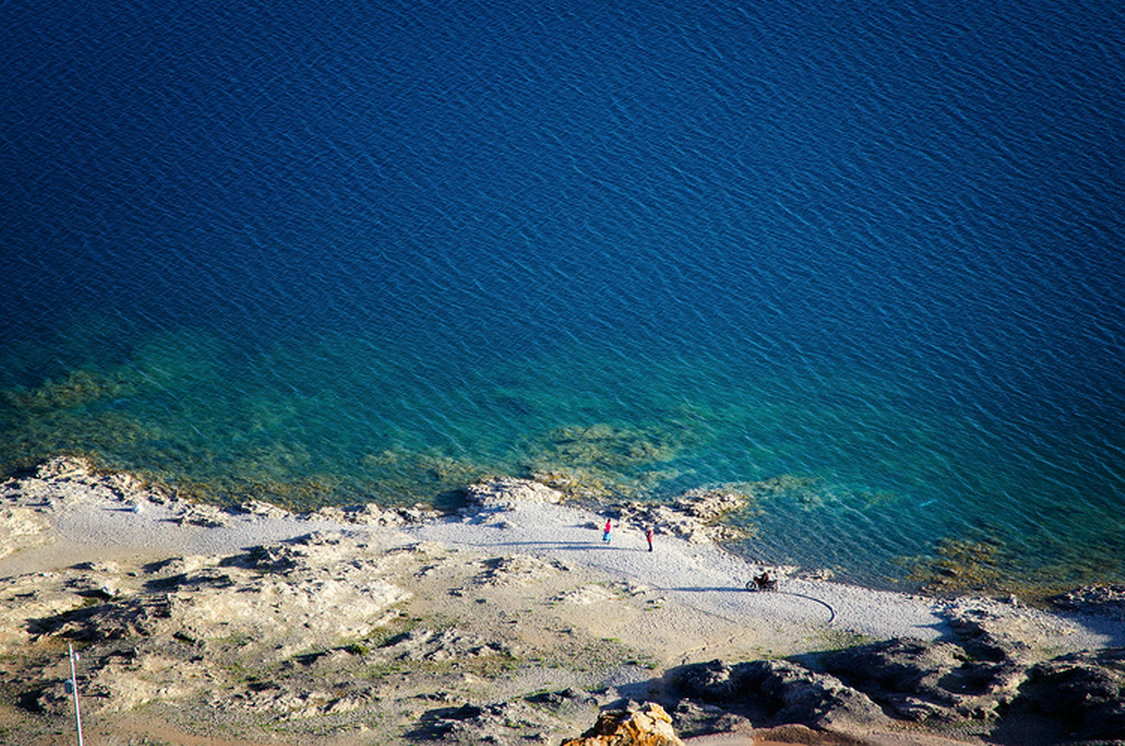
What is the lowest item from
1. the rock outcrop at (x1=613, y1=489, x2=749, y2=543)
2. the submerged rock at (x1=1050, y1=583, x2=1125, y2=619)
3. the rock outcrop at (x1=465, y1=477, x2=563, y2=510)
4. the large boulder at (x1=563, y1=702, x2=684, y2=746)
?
the large boulder at (x1=563, y1=702, x2=684, y2=746)

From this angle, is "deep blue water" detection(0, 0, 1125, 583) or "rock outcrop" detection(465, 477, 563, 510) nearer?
"rock outcrop" detection(465, 477, 563, 510)

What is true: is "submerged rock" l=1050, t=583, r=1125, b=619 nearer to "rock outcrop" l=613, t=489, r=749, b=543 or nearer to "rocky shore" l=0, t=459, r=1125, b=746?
"rocky shore" l=0, t=459, r=1125, b=746

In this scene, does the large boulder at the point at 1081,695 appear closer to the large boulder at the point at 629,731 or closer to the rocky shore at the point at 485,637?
the rocky shore at the point at 485,637

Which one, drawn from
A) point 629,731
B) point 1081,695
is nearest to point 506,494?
point 629,731

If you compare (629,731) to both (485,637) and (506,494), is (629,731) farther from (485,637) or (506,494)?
(506,494)

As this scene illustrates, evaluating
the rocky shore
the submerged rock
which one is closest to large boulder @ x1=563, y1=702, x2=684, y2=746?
the rocky shore
